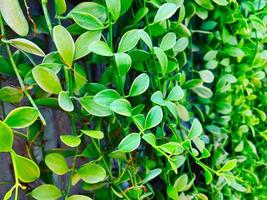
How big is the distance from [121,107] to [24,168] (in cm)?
14

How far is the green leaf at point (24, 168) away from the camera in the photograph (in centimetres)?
39

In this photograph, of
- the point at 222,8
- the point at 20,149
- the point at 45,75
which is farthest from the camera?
the point at 222,8

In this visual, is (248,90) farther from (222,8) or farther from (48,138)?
(48,138)

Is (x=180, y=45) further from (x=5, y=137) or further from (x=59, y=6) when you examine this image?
(x=5, y=137)

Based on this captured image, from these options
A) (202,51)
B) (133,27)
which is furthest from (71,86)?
(202,51)

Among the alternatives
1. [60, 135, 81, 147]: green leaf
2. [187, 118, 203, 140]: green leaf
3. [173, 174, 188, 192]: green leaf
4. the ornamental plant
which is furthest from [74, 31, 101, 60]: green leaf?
[173, 174, 188, 192]: green leaf

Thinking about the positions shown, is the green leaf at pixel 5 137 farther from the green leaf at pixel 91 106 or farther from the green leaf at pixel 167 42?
the green leaf at pixel 167 42

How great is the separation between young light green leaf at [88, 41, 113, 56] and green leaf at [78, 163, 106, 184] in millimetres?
154

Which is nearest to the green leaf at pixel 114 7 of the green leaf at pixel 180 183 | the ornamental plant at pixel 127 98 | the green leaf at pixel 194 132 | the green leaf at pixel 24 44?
the ornamental plant at pixel 127 98

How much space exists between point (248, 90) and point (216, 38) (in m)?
0.17

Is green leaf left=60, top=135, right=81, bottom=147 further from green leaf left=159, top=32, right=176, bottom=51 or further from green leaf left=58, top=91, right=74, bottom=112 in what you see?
green leaf left=159, top=32, right=176, bottom=51

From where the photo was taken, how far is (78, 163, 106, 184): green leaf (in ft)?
1.55

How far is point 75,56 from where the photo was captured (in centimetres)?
45

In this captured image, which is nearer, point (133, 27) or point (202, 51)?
point (133, 27)
